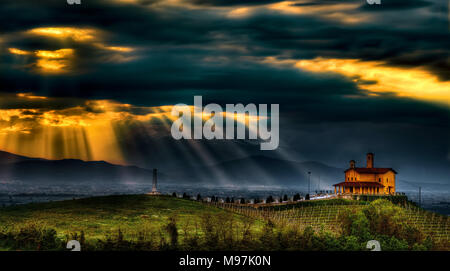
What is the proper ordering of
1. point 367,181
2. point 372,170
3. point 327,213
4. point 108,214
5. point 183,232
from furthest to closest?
1. point 372,170
2. point 367,181
3. point 327,213
4. point 108,214
5. point 183,232

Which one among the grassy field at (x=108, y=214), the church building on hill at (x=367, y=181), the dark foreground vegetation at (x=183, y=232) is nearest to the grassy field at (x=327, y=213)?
the grassy field at (x=108, y=214)

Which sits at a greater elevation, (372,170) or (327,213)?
(372,170)

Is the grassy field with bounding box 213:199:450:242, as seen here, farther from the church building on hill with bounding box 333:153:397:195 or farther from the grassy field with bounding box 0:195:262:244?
the church building on hill with bounding box 333:153:397:195

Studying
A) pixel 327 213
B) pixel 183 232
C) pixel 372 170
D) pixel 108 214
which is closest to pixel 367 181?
pixel 372 170

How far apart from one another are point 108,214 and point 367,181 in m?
64.6

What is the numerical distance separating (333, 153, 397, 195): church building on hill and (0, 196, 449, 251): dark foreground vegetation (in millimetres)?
51379

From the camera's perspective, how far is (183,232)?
34500 mm

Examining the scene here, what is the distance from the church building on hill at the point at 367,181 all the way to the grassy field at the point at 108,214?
46673 millimetres

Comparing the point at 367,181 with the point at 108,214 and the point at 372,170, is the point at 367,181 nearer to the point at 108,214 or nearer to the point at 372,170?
the point at 372,170

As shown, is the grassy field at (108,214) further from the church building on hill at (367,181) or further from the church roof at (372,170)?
the church roof at (372,170)

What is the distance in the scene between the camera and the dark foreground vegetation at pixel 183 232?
87.7ft
